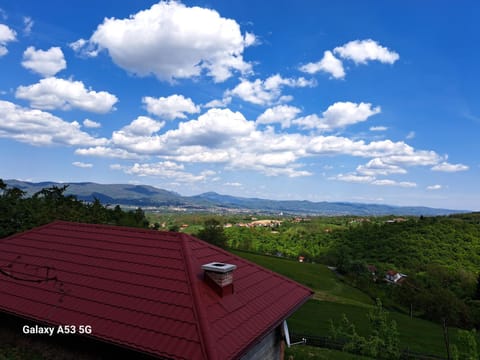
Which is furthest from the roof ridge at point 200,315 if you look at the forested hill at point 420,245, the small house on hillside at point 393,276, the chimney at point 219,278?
the forested hill at point 420,245

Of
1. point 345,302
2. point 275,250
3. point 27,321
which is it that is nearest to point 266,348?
point 27,321

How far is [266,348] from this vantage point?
9.45 meters

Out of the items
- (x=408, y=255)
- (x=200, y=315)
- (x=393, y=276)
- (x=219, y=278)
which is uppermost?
(x=219, y=278)

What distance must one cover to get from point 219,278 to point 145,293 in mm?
1929

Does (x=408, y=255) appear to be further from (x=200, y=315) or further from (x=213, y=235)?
(x=200, y=315)

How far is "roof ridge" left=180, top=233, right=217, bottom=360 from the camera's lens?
602 cm

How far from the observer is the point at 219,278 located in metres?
8.38

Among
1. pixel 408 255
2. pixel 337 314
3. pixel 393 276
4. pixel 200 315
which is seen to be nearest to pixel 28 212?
pixel 200 315

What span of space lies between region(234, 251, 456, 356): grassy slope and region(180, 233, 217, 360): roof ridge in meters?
24.6

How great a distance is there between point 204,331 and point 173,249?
368cm

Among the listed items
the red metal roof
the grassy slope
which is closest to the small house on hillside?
the grassy slope

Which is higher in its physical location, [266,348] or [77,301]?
[77,301]

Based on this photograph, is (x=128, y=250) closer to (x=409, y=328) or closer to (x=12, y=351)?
(x=12, y=351)

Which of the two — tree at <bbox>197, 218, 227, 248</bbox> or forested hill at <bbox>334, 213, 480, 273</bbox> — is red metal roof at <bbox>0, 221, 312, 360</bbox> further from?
forested hill at <bbox>334, 213, 480, 273</bbox>
